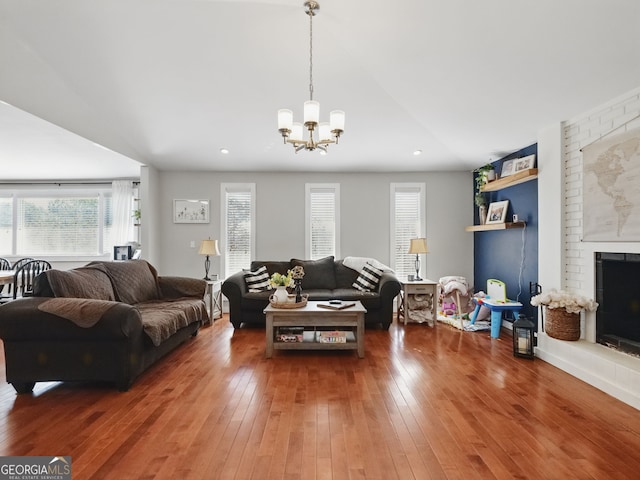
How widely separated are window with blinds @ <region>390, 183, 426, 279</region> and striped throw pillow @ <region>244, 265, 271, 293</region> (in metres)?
2.25

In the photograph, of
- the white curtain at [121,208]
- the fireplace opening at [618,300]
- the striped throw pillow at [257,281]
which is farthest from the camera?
the white curtain at [121,208]

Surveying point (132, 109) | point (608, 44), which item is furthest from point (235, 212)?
point (608, 44)

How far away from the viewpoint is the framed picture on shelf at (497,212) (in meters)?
4.71

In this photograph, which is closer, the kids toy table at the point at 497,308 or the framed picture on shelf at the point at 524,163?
the framed picture on shelf at the point at 524,163

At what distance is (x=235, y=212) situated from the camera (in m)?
5.97

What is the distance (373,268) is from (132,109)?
3852 mm

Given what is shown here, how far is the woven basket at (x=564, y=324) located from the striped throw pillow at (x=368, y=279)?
222 cm

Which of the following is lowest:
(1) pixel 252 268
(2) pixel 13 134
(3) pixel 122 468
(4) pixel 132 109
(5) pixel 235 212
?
(3) pixel 122 468

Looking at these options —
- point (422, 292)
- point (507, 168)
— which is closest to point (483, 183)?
point (507, 168)

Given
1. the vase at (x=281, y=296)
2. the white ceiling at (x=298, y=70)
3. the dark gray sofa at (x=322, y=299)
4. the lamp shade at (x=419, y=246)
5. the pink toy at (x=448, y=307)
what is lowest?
the pink toy at (x=448, y=307)

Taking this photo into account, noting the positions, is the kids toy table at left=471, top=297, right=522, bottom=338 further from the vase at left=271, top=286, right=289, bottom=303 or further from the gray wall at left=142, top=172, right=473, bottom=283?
the vase at left=271, top=286, right=289, bottom=303

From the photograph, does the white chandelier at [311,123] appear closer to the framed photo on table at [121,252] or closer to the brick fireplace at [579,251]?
the brick fireplace at [579,251]

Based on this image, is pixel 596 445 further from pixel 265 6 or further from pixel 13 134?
pixel 13 134

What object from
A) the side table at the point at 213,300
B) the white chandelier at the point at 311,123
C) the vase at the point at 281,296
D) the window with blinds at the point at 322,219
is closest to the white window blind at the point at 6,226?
the side table at the point at 213,300
